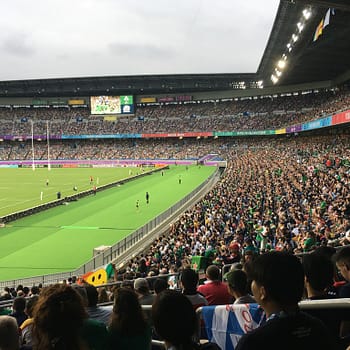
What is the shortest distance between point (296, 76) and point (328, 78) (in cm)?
600

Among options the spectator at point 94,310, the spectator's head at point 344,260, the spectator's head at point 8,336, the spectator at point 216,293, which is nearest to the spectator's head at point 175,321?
the spectator's head at point 8,336

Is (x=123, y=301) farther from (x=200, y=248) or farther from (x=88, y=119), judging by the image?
(x=88, y=119)

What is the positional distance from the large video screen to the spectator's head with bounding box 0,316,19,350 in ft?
328

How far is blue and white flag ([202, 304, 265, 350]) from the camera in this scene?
304cm

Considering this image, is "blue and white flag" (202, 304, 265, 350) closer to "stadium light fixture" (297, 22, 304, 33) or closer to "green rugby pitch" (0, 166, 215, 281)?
"green rugby pitch" (0, 166, 215, 281)

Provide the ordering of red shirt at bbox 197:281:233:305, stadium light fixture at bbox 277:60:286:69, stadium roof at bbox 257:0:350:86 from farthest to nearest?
1. stadium light fixture at bbox 277:60:286:69
2. stadium roof at bbox 257:0:350:86
3. red shirt at bbox 197:281:233:305

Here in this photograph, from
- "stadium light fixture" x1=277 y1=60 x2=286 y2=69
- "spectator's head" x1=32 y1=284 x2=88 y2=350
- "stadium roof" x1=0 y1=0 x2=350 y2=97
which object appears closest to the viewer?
"spectator's head" x1=32 y1=284 x2=88 y2=350

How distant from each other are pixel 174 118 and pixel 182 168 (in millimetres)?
33078

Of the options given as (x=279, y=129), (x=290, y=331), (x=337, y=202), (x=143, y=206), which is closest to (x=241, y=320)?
(x=290, y=331)

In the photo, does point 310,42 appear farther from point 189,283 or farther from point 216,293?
point 189,283

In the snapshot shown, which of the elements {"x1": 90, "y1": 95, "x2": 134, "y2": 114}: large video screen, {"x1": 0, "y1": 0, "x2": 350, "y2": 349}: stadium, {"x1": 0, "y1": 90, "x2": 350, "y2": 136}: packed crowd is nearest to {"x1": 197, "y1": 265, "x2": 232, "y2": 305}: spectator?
{"x1": 0, "y1": 0, "x2": 350, "y2": 349}: stadium

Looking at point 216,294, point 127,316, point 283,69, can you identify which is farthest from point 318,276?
point 283,69

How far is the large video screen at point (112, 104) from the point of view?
10106 centimetres

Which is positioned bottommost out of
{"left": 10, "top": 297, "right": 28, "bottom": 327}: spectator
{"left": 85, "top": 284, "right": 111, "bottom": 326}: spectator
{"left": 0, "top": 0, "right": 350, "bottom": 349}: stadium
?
{"left": 10, "top": 297, "right": 28, "bottom": 327}: spectator
